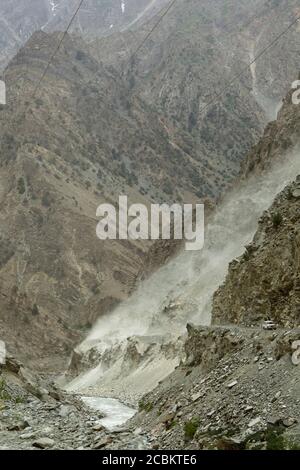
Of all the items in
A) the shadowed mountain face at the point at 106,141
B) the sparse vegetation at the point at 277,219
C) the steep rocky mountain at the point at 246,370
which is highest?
the shadowed mountain face at the point at 106,141

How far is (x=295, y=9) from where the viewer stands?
170 metres

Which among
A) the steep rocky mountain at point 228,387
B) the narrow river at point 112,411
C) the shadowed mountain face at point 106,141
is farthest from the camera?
the shadowed mountain face at point 106,141

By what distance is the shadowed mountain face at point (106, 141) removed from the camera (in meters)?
83.9

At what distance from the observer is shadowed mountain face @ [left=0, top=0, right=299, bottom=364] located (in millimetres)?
83875

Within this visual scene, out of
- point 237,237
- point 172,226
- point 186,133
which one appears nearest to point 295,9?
point 186,133

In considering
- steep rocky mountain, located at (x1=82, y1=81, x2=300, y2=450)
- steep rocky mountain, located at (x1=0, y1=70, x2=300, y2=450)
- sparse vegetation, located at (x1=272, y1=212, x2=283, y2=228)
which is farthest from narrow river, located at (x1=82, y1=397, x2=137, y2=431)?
sparse vegetation, located at (x1=272, y1=212, x2=283, y2=228)

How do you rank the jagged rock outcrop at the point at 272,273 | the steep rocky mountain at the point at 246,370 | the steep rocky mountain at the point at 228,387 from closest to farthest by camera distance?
1. the steep rocky mountain at the point at 246,370
2. the steep rocky mountain at the point at 228,387
3. the jagged rock outcrop at the point at 272,273

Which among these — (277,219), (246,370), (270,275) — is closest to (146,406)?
(270,275)

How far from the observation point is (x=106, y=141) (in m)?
122

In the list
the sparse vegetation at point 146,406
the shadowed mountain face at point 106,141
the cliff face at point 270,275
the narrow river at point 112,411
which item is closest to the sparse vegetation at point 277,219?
the cliff face at point 270,275

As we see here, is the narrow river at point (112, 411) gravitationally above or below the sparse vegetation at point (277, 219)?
below

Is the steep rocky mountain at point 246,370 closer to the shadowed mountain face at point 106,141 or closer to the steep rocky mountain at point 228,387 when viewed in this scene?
the steep rocky mountain at point 228,387

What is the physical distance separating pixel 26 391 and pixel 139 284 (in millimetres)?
51269

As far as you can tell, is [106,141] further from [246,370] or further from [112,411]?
[246,370]
